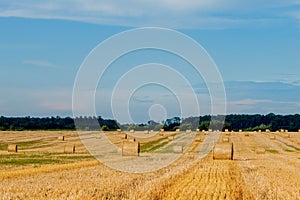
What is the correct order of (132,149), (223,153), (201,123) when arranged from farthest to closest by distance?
1. (201,123)
2. (132,149)
3. (223,153)

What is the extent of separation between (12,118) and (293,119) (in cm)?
5487

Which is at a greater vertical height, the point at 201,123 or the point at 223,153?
the point at 201,123

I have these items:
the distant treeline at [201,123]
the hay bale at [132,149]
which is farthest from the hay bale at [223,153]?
the distant treeline at [201,123]

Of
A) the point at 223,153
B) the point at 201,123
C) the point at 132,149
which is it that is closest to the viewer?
the point at 223,153

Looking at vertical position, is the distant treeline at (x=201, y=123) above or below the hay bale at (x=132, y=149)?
above

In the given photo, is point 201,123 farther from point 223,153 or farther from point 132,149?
point 223,153

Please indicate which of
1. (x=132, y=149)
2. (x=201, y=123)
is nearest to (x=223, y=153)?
(x=132, y=149)

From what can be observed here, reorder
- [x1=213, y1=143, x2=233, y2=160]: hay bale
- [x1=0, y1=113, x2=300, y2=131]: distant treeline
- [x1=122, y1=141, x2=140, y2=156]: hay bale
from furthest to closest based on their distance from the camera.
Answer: [x1=0, y1=113, x2=300, y2=131]: distant treeline
[x1=122, y1=141, x2=140, y2=156]: hay bale
[x1=213, y1=143, x2=233, y2=160]: hay bale

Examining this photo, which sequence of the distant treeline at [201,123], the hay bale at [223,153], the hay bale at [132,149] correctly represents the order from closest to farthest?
the hay bale at [223,153] < the hay bale at [132,149] < the distant treeline at [201,123]

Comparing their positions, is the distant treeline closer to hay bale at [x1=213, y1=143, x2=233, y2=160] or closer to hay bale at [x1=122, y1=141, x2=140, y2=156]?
hay bale at [x1=122, y1=141, x2=140, y2=156]

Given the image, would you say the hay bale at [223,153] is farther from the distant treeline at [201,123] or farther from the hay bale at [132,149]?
the distant treeline at [201,123]

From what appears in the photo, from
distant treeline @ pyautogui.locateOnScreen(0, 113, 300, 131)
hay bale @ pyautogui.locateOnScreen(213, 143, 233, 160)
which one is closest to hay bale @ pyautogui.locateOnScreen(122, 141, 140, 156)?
hay bale @ pyautogui.locateOnScreen(213, 143, 233, 160)

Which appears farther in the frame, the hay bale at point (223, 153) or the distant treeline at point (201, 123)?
the distant treeline at point (201, 123)

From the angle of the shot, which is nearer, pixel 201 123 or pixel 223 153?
pixel 223 153
